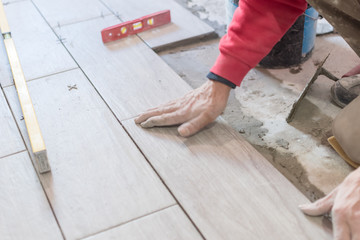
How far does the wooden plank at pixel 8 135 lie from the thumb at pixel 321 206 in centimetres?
113

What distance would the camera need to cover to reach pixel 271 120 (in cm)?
216

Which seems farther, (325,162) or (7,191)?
(325,162)

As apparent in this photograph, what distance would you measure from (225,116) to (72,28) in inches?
46.8

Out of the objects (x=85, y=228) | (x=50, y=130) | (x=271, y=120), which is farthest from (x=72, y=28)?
(x=85, y=228)

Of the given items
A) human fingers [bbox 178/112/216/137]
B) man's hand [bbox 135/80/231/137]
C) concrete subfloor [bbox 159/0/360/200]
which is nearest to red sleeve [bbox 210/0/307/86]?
man's hand [bbox 135/80/231/137]

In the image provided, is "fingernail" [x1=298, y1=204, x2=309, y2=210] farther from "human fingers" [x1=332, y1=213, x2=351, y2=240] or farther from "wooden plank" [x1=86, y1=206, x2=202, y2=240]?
"wooden plank" [x1=86, y1=206, x2=202, y2=240]

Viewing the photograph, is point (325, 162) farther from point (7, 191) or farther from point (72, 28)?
point (72, 28)

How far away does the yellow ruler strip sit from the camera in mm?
1807

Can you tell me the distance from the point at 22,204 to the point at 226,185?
0.72 metres

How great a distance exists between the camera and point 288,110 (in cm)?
221

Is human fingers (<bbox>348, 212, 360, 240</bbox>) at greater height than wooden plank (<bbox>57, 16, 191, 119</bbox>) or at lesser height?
greater

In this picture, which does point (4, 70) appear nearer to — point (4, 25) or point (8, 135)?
point (4, 25)

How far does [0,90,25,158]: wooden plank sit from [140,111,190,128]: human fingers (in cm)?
53

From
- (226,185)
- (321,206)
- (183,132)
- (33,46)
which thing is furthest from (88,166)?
(33,46)
